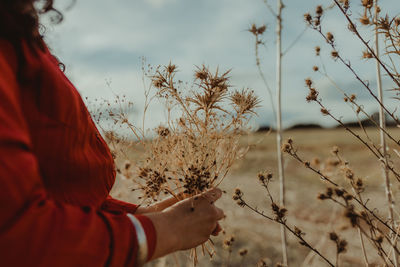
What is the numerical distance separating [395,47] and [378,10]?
22cm

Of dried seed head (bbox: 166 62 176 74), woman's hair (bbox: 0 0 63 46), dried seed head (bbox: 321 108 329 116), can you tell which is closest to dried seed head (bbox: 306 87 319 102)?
dried seed head (bbox: 321 108 329 116)

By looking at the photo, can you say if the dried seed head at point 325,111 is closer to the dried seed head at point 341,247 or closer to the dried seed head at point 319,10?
the dried seed head at point 319,10

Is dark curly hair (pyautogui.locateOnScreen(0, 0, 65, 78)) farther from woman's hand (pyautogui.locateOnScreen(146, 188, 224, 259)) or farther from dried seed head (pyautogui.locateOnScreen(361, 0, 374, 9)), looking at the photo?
dried seed head (pyautogui.locateOnScreen(361, 0, 374, 9))

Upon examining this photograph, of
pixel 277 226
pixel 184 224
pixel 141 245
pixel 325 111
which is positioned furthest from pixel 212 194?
pixel 277 226

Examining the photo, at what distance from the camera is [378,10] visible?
1.69m

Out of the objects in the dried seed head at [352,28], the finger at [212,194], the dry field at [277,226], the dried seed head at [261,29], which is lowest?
the dry field at [277,226]

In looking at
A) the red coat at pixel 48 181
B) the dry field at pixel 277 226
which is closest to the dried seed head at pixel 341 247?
the dry field at pixel 277 226

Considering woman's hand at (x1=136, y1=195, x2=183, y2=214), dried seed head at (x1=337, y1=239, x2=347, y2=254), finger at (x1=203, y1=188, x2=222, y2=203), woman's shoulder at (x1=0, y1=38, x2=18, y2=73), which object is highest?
woman's shoulder at (x1=0, y1=38, x2=18, y2=73)

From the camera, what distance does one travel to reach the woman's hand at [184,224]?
950 mm

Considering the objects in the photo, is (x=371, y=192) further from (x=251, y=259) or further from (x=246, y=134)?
(x=246, y=134)

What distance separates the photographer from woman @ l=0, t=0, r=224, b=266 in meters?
0.73

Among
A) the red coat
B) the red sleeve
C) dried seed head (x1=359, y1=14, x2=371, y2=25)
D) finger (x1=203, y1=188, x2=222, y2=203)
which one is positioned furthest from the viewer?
dried seed head (x1=359, y1=14, x2=371, y2=25)

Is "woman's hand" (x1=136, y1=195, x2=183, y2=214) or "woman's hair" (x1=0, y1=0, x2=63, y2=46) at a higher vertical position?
"woman's hair" (x1=0, y1=0, x2=63, y2=46)

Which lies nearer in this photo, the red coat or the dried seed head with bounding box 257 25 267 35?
the red coat
